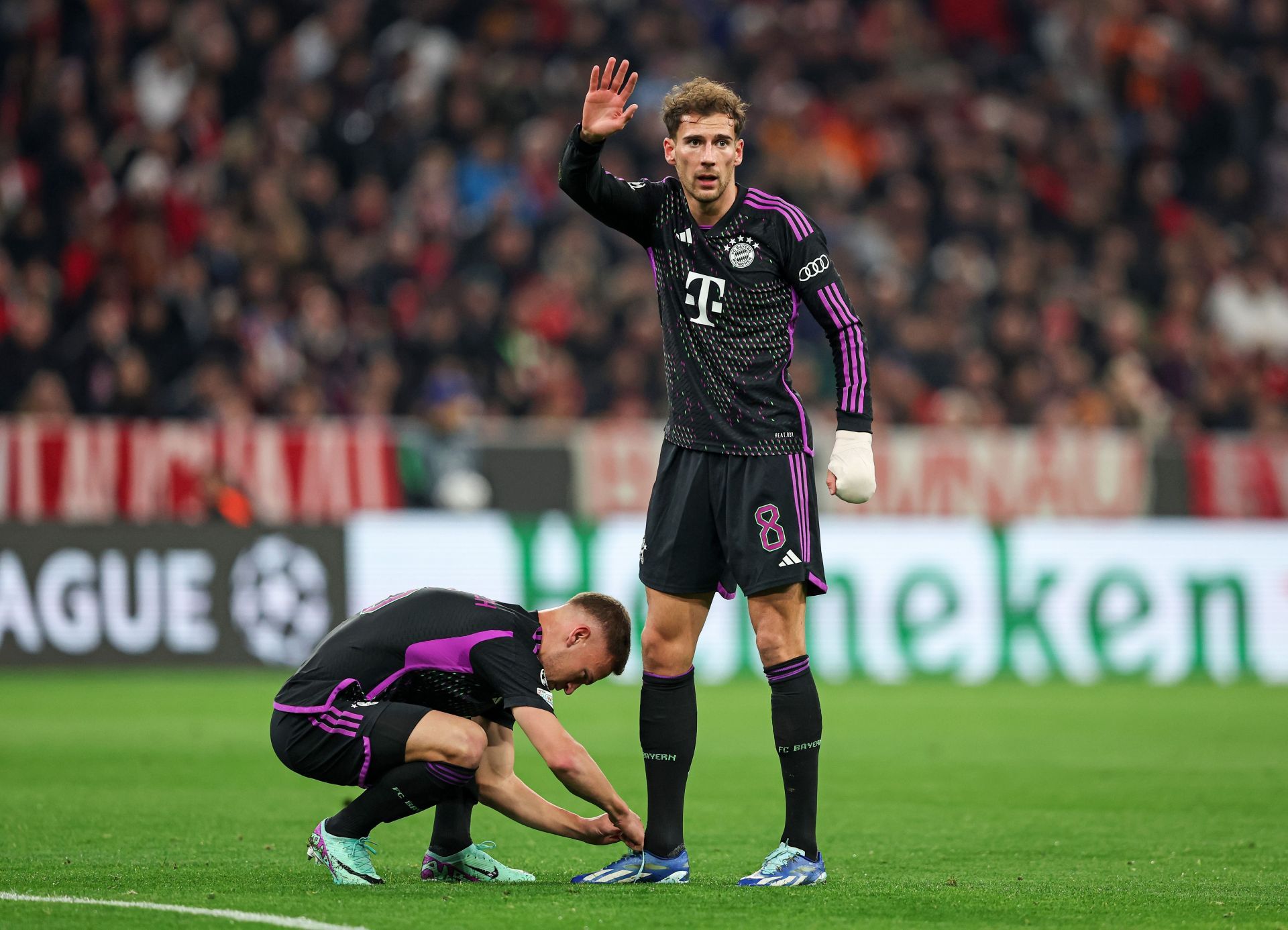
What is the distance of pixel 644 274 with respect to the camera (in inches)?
672

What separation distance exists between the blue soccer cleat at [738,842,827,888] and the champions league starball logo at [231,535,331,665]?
8.65 m

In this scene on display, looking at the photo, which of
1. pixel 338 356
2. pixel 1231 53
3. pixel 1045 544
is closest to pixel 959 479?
pixel 1045 544

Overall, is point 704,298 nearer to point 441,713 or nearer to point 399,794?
point 441,713

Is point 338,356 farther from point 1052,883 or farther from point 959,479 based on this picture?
point 1052,883

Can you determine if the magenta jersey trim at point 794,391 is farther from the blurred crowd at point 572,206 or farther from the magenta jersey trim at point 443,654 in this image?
the blurred crowd at point 572,206

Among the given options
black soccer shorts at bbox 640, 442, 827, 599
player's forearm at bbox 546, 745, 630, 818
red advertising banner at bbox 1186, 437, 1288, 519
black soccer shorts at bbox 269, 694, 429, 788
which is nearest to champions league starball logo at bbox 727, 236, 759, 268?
black soccer shorts at bbox 640, 442, 827, 599

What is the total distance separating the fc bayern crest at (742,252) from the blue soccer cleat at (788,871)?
1.90 m

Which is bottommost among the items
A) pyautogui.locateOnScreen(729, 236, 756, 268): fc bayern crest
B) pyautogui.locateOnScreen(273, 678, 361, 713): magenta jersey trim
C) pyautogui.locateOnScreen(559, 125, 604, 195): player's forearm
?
pyautogui.locateOnScreen(273, 678, 361, 713): magenta jersey trim

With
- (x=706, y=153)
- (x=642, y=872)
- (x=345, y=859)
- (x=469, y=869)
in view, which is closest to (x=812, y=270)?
(x=706, y=153)

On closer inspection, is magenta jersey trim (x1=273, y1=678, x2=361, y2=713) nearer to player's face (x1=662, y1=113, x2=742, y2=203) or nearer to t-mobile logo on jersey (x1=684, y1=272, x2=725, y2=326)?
t-mobile logo on jersey (x1=684, y1=272, x2=725, y2=326)

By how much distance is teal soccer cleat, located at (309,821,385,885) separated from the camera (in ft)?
18.3

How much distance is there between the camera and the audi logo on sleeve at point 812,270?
5.79 metres

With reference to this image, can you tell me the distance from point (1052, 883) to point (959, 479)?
35.4ft

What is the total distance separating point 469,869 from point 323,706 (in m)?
0.74
